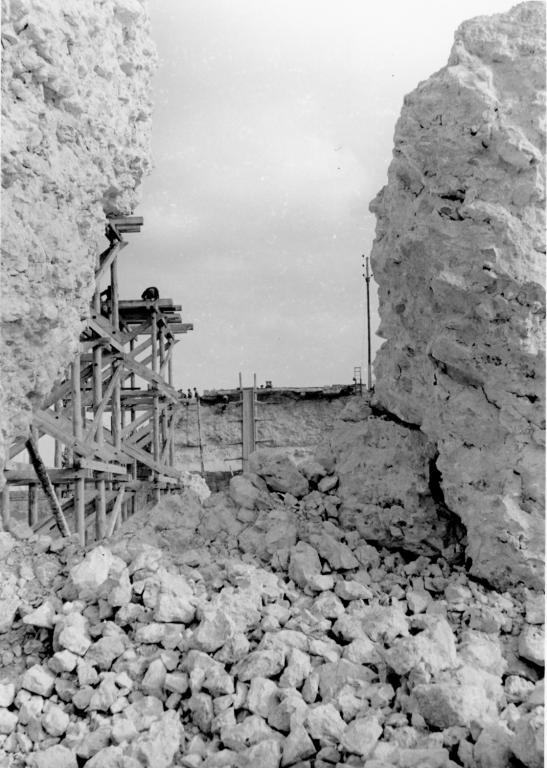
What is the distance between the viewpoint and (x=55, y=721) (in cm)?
412

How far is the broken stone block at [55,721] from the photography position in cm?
411

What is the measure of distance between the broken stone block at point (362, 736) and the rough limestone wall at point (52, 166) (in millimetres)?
3199

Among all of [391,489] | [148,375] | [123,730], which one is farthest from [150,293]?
[123,730]

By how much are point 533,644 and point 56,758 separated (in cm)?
277

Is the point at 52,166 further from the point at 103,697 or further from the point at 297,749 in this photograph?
the point at 297,749

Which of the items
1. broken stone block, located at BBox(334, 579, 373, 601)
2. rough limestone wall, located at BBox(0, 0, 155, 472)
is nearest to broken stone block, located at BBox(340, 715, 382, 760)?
broken stone block, located at BBox(334, 579, 373, 601)

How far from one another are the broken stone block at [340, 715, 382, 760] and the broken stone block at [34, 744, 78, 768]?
4.75 ft

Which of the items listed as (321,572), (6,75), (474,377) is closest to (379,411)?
(474,377)

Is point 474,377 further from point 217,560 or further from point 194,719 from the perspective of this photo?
point 194,719

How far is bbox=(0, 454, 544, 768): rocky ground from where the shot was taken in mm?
3658

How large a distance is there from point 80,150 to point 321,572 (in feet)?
12.3

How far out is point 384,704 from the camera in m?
3.90

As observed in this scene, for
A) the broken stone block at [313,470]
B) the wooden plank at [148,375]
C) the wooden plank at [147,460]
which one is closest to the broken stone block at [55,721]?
the broken stone block at [313,470]

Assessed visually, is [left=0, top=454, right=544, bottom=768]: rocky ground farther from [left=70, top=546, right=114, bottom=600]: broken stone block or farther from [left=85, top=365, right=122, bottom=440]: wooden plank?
[left=85, top=365, right=122, bottom=440]: wooden plank
